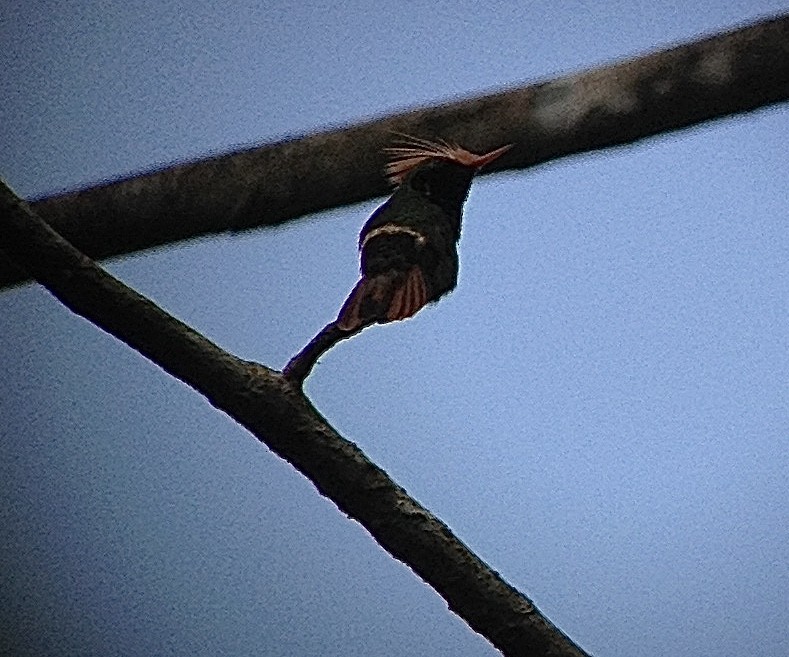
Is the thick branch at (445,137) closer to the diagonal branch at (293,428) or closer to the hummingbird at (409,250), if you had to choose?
the hummingbird at (409,250)

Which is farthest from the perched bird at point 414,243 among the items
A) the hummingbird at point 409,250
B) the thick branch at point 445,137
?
the thick branch at point 445,137

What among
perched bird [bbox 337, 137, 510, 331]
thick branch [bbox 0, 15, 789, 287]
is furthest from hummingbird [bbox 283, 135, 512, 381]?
thick branch [bbox 0, 15, 789, 287]

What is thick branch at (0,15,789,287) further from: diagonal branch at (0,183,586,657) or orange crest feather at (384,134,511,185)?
diagonal branch at (0,183,586,657)

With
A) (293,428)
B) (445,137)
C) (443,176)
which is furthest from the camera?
(445,137)

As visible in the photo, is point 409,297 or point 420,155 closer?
point 409,297

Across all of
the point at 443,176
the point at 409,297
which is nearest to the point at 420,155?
the point at 443,176

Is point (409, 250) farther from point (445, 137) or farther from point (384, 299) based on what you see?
point (445, 137)
